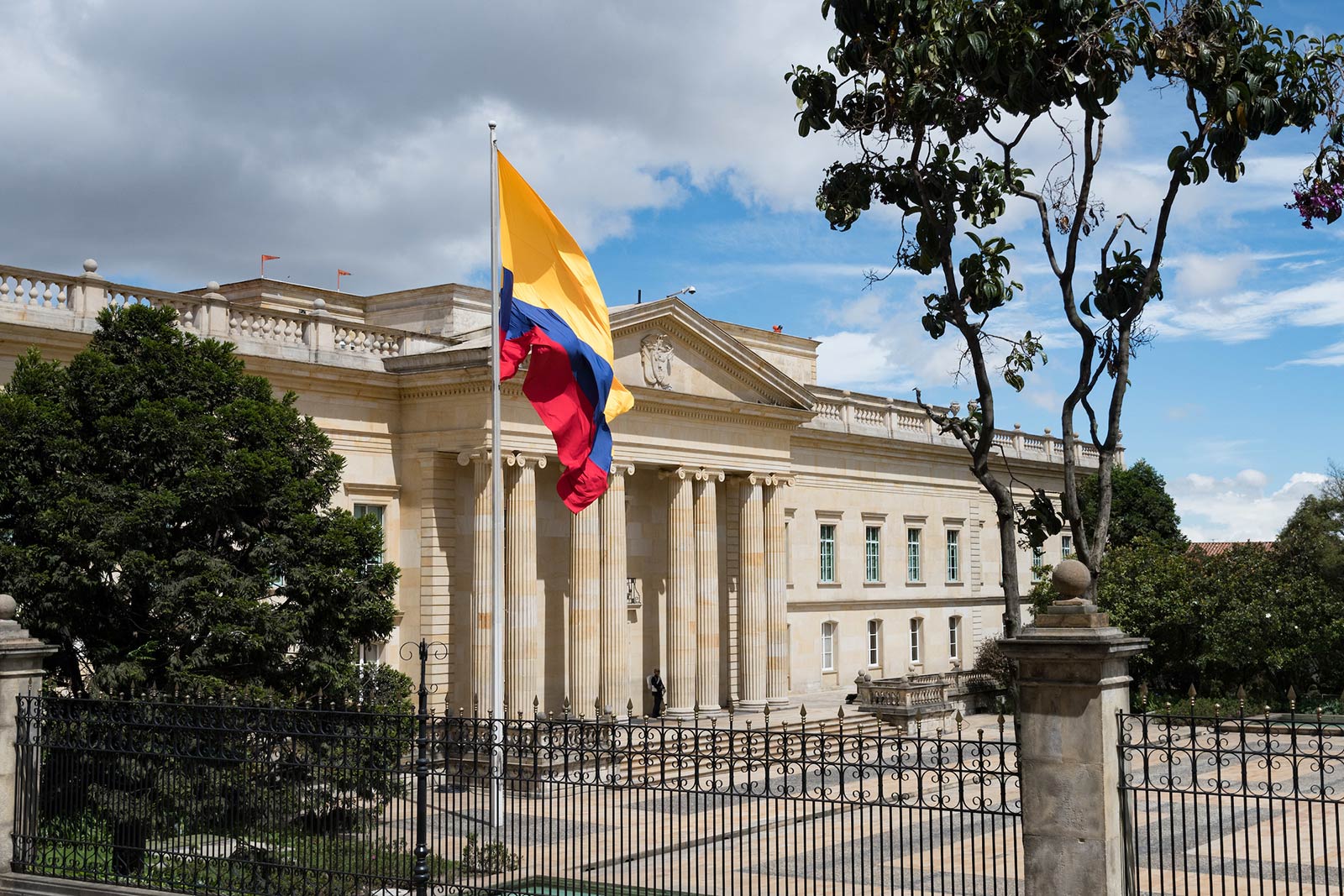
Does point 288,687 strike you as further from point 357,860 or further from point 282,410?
point 357,860

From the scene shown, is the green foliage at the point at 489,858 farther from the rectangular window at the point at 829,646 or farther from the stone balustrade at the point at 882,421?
the rectangular window at the point at 829,646

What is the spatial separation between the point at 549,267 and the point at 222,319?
1011 centimetres

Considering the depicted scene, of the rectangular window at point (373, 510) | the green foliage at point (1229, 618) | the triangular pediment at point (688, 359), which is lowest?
the green foliage at point (1229, 618)

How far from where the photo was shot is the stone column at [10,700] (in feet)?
43.2

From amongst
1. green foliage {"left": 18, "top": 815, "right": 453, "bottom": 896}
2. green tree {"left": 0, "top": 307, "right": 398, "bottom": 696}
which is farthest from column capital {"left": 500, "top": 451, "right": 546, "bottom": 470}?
green foliage {"left": 18, "top": 815, "right": 453, "bottom": 896}

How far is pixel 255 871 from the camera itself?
12.4 meters

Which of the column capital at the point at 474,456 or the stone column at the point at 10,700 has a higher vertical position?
the column capital at the point at 474,456

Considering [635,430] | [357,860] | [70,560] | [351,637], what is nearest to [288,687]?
[351,637]

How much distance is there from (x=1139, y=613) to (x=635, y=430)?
16577mm

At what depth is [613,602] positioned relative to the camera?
100ft

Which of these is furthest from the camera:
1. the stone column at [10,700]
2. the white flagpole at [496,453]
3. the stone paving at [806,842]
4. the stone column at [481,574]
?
the stone column at [481,574]

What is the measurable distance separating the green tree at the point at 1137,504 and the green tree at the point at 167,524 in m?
38.8

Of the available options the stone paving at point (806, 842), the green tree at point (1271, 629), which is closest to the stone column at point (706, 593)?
the stone paving at point (806, 842)

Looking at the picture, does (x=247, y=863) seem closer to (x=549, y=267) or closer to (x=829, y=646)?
(x=549, y=267)
